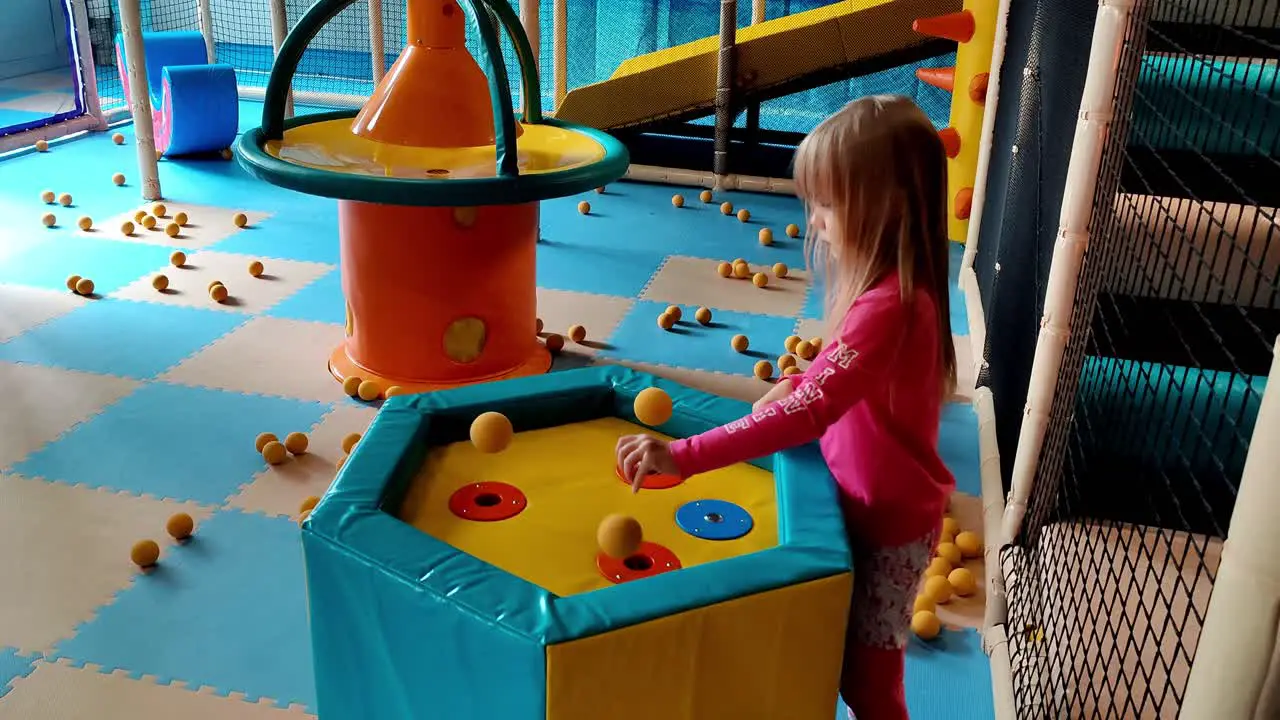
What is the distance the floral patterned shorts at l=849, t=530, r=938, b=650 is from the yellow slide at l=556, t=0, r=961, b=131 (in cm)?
393

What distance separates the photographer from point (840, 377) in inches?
57.2

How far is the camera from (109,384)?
3135mm

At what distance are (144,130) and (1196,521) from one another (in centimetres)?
424

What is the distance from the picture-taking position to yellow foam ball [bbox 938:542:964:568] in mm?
2400

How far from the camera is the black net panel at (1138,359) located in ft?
6.15

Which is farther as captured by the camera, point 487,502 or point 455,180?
point 455,180

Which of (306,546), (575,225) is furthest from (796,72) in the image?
(306,546)

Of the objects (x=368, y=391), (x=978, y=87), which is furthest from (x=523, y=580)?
(x=978, y=87)

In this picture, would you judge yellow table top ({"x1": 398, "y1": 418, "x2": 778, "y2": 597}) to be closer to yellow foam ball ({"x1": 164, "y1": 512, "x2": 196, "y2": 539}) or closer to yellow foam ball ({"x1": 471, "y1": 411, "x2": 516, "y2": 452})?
yellow foam ball ({"x1": 471, "y1": 411, "x2": 516, "y2": 452})

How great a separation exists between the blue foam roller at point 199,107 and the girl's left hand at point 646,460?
15.3ft

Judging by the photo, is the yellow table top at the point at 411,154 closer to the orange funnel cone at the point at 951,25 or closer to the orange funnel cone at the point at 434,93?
the orange funnel cone at the point at 434,93

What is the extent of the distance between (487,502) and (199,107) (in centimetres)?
451

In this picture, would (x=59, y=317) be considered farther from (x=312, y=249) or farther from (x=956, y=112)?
(x=956, y=112)

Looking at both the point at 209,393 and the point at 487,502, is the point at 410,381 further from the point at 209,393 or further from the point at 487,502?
the point at 487,502
